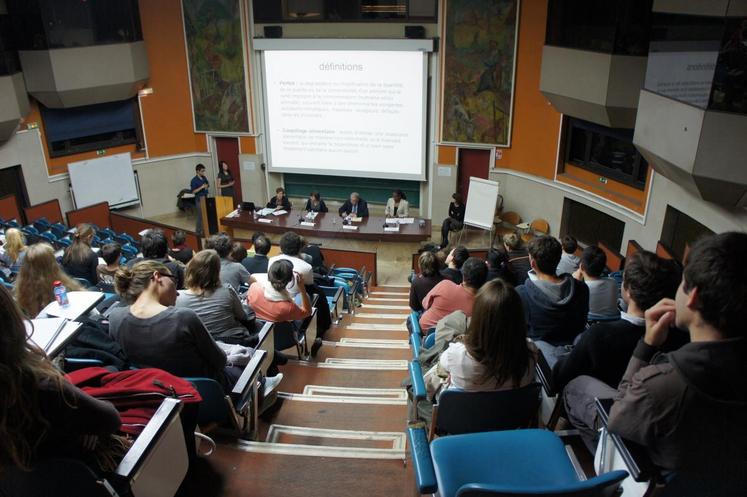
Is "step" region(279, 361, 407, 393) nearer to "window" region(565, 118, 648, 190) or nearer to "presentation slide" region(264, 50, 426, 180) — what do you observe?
"window" region(565, 118, 648, 190)

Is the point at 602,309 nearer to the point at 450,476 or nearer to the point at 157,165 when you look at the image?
the point at 450,476

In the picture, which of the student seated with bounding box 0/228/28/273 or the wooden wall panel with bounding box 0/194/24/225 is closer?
the student seated with bounding box 0/228/28/273

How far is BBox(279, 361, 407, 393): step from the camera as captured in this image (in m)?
4.45

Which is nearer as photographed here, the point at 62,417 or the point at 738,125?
the point at 62,417

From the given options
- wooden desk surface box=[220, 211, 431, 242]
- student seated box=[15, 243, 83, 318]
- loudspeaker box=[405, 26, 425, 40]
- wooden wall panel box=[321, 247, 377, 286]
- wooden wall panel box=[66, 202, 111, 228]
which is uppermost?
loudspeaker box=[405, 26, 425, 40]

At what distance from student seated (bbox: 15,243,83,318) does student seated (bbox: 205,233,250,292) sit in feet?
4.66

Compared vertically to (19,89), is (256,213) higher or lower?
lower

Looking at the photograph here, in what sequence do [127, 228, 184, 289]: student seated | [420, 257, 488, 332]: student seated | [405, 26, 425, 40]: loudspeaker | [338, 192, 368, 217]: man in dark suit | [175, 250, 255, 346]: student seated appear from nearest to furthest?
[175, 250, 255, 346]: student seated < [420, 257, 488, 332]: student seated < [127, 228, 184, 289]: student seated < [405, 26, 425, 40]: loudspeaker < [338, 192, 368, 217]: man in dark suit

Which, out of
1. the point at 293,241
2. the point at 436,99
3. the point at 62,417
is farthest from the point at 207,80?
the point at 62,417

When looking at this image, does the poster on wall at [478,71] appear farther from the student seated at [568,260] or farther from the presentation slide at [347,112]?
the student seated at [568,260]

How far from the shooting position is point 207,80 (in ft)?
42.6

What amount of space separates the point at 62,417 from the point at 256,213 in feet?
33.2

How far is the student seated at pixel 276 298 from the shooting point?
14.8 ft

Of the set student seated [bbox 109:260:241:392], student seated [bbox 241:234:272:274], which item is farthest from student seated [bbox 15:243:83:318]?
student seated [bbox 241:234:272:274]
